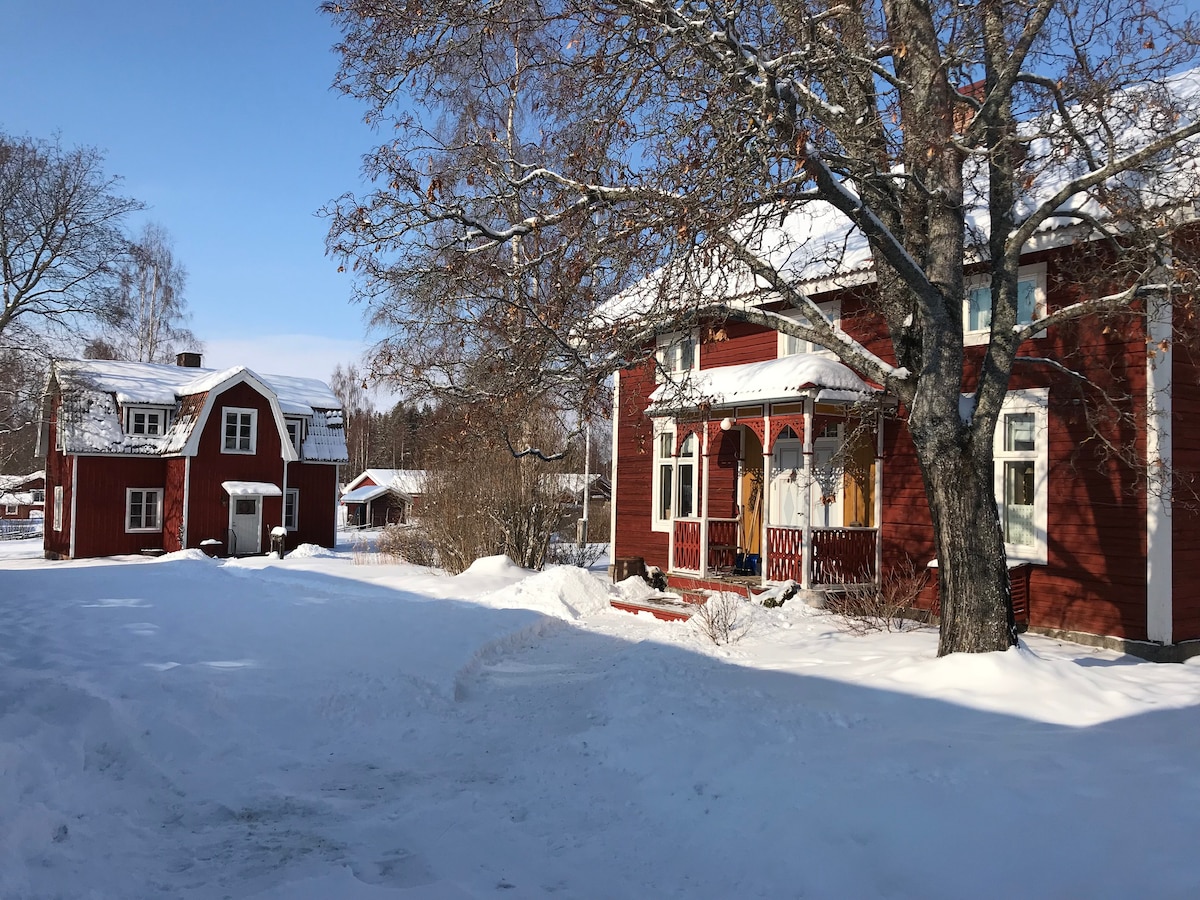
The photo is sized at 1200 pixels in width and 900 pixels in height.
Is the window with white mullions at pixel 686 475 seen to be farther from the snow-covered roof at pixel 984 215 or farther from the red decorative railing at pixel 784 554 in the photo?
the red decorative railing at pixel 784 554

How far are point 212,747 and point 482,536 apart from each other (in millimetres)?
12325

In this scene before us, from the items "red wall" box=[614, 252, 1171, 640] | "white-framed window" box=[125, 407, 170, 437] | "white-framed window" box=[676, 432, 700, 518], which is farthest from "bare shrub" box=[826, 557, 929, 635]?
"white-framed window" box=[125, 407, 170, 437]

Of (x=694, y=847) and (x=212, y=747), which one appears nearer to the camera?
(x=694, y=847)

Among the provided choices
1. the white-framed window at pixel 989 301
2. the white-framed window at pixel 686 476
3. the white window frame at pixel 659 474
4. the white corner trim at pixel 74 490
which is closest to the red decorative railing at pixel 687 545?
the white-framed window at pixel 686 476

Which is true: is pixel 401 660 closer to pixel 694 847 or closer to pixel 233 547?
pixel 694 847

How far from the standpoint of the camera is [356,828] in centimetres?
521

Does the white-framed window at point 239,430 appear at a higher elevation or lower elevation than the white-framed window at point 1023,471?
higher

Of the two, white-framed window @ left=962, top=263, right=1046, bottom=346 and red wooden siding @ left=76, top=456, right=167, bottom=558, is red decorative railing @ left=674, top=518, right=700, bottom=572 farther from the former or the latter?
red wooden siding @ left=76, top=456, right=167, bottom=558

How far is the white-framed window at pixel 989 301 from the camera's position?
37.4ft

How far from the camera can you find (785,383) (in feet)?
42.8

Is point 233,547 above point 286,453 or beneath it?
beneath

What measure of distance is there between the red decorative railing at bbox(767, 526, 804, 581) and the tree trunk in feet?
16.5

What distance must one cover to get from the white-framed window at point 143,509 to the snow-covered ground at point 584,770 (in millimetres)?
20964

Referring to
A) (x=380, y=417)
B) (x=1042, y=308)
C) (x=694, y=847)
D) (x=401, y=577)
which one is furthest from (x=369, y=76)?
(x=380, y=417)
